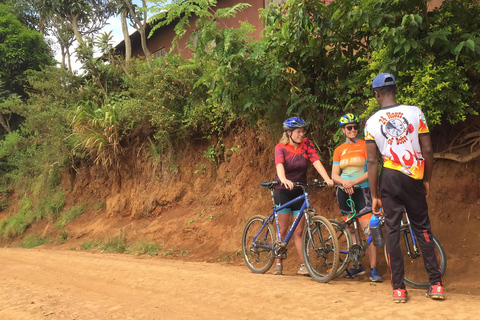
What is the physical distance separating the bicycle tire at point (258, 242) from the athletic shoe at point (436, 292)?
2.46 meters

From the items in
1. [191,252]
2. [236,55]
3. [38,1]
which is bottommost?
[191,252]

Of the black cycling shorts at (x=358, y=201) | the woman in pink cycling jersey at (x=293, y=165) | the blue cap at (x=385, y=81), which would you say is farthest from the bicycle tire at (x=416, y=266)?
the blue cap at (x=385, y=81)

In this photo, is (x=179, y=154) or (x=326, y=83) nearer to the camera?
(x=326, y=83)

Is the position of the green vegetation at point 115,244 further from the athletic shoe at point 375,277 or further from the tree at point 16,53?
the tree at point 16,53

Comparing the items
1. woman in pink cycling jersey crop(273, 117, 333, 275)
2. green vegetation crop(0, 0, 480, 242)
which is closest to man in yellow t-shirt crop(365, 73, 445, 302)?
green vegetation crop(0, 0, 480, 242)

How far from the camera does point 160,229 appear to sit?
396 inches

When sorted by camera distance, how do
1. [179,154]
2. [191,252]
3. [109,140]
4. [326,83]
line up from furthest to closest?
[109,140] → [179,154] → [191,252] → [326,83]

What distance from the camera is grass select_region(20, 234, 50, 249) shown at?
42.0 feet

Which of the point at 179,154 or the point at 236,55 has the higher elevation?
the point at 236,55

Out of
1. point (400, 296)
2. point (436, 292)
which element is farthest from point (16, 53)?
point (436, 292)

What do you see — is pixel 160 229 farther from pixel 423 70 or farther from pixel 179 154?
pixel 423 70

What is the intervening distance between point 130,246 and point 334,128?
5.70 metres

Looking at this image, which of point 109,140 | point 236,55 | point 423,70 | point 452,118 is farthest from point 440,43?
point 109,140

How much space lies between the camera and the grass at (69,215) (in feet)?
43.1
